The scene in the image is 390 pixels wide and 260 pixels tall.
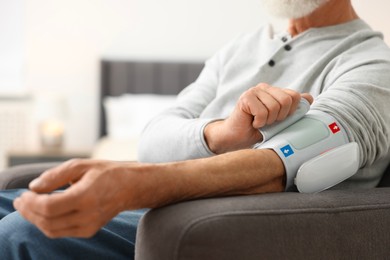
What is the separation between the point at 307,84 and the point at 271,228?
0.56m

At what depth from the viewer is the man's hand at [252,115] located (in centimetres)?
102

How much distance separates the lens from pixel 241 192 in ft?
3.18

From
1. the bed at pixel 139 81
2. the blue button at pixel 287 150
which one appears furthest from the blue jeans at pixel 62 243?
the bed at pixel 139 81

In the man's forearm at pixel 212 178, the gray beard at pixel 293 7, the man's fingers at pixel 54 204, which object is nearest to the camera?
the man's fingers at pixel 54 204

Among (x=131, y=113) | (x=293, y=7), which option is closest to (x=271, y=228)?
(x=293, y=7)

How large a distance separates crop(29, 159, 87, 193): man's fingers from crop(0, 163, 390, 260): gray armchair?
0.12m

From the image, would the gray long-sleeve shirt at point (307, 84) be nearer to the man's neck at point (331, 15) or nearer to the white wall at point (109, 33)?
the man's neck at point (331, 15)

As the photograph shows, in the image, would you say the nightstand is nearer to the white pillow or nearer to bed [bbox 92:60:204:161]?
bed [bbox 92:60:204:161]

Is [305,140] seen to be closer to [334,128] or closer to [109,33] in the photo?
[334,128]

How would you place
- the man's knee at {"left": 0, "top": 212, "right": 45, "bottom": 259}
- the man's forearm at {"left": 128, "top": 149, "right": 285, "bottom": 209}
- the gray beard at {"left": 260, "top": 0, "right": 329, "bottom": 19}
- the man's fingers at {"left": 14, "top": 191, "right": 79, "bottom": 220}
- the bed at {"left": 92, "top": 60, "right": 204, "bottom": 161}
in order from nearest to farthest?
the man's fingers at {"left": 14, "top": 191, "right": 79, "bottom": 220} < the man's forearm at {"left": 128, "top": 149, "right": 285, "bottom": 209} < the man's knee at {"left": 0, "top": 212, "right": 45, "bottom": 259} < the gray beard at {"left": 260, "top": 0, "right": 329, "bottom": 19} < the bed at {"left": 92, "top": 60, "right": 204, "bottom": 161}

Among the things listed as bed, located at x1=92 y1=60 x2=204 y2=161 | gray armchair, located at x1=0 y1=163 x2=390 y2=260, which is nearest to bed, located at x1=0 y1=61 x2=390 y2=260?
gray armchair, located at x1=0 y1=163 x2=390 y2=260

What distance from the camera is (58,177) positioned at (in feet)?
2.71

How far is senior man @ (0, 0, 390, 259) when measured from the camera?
81cm

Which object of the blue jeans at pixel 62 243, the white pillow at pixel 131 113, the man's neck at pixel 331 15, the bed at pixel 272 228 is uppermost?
the man's neck at pixel 331 15
